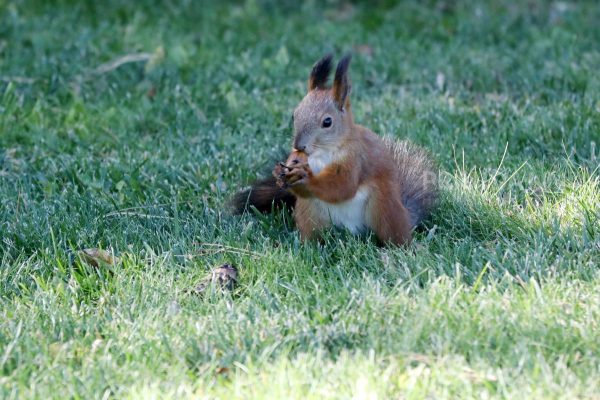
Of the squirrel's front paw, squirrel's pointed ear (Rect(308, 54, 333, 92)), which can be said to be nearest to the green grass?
the squirrel's front paw

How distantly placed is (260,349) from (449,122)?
229 centimetres

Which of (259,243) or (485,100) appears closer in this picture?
(259,243)

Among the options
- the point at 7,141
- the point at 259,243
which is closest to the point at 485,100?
the point at 259,243

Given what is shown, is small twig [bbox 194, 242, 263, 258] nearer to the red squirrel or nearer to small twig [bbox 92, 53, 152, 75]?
the red squirrel

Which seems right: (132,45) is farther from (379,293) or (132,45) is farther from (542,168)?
(379,293)

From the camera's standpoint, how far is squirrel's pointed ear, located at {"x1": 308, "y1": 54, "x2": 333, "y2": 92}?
10.6 ft

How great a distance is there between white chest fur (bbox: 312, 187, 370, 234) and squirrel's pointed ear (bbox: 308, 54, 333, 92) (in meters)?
0.39

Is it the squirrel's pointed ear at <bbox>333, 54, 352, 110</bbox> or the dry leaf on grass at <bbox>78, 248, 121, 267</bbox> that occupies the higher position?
the squirrel's pointed ear at <bbox>333, 54, 352, 110</bbox>

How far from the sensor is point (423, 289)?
279 cm

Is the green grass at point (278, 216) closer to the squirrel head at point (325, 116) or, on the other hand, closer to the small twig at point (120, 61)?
the small twig at point (120, 61)

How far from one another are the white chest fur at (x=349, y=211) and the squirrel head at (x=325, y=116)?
0.61ft

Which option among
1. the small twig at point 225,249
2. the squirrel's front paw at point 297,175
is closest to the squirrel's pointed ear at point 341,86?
the squirrel's front paw at point 297,175

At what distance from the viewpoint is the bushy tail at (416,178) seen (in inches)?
136

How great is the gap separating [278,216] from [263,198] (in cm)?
9
